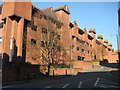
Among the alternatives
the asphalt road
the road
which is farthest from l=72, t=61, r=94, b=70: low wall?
the asphalt road

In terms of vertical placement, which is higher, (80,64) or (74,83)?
(80,64)

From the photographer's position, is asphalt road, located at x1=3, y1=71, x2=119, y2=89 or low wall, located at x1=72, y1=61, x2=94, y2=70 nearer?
asphalt road, located at x1=3, y1=71, x2=119, y2=89

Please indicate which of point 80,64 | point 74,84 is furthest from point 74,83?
point 80,64

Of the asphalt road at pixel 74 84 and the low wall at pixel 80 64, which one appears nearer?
the asphalt road at pixel 74 84

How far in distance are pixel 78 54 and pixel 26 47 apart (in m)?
23.6

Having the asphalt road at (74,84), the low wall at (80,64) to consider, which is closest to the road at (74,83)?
the asphalt road at (74,84)

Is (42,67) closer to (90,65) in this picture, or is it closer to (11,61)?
(11,61)

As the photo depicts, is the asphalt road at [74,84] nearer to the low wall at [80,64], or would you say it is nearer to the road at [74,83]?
the road at [74,83]

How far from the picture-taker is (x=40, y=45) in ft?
89.7

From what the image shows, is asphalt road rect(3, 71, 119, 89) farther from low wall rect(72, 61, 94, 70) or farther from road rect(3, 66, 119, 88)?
low wall rect(72, 61, 94, 70)

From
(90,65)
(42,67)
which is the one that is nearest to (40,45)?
(42,67)

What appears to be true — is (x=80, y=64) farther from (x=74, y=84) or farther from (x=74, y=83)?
(x=74, y=84)

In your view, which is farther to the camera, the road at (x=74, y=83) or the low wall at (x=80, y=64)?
the low wall at (x=80, y=64)

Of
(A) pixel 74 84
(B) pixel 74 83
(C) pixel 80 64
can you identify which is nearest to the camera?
(A) pixel 74 84
